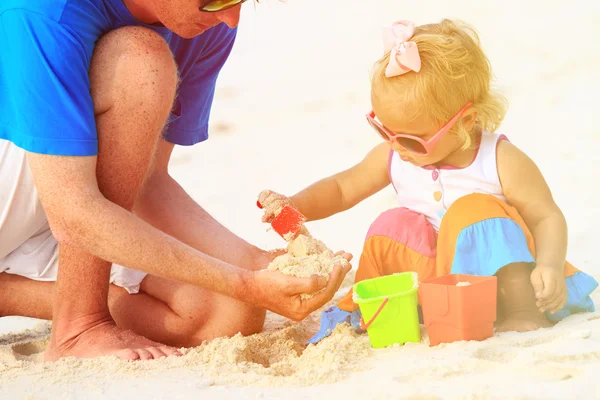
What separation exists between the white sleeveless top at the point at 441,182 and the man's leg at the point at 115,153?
3.12 ft

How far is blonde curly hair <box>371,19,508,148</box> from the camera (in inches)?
110

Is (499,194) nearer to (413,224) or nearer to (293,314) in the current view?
(413,224)

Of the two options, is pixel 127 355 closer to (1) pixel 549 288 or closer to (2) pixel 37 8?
(2) pixel 37 8

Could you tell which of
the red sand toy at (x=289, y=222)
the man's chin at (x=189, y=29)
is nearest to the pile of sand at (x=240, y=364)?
the red sand toy at (x=289, y=222)

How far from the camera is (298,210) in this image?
3074 mm

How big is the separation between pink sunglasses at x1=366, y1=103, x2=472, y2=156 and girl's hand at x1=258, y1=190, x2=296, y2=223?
0.43 meters

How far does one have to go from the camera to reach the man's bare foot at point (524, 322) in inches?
101

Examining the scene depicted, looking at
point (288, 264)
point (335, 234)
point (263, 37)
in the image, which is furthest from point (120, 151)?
point (263, 37)

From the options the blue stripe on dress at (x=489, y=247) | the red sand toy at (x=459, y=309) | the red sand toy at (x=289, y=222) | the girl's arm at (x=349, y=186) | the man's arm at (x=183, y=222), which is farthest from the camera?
the girl's arm at (x=349, y=186)

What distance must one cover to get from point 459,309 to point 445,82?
820mm

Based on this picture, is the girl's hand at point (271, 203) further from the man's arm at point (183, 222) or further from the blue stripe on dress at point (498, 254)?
the blue stripe on dress at point (498, 254)

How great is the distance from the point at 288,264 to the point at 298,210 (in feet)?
1.37

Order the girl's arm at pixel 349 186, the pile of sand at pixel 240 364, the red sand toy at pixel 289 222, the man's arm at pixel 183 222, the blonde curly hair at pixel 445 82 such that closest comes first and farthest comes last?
the pile of sand at pixel 240 364, the blonde curly hair at pixel 445 82, the red sand toy at pixel 289 222, the man's arm at pixel 183 222, the girl's arm at pixel 349 186

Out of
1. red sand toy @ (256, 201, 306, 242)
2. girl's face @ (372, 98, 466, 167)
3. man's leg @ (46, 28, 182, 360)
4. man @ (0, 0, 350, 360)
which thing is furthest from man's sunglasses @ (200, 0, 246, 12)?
red sand toy @ (256, 201, 306, 242)
